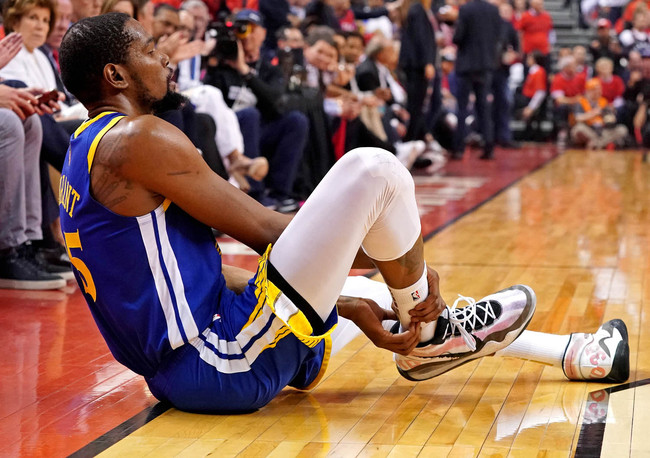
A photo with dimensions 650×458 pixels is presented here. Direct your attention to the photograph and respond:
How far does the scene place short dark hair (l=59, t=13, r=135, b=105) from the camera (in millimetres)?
2178

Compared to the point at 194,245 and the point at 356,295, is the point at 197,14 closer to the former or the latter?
the point at 356,295

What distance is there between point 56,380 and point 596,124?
10097 mm

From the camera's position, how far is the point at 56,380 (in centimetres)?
275

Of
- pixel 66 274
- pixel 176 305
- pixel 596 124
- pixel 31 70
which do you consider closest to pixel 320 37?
pixel 31 70

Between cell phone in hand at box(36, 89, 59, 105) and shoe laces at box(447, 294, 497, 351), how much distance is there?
1966 mm

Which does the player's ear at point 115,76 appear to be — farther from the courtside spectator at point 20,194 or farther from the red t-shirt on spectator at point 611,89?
the red t-shirt on spectator at point 611,89

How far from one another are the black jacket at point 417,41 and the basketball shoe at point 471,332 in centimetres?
713

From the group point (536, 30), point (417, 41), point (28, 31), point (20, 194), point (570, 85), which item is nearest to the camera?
point (20, 194)

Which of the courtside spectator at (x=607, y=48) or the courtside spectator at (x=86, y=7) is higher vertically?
the courtside spectator at (x=86, y=7)

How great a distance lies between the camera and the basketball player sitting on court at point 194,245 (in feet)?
7.00

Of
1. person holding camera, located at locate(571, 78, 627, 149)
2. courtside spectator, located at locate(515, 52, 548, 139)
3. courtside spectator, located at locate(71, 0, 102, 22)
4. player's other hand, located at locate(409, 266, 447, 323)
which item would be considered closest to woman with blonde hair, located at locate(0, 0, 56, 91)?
courtside spectator, located at locate(71, 0, 102, 22)

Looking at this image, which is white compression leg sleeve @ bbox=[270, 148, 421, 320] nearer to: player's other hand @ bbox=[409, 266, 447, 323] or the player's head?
player's other hand @ bbox=[409, 266, 447, 323]

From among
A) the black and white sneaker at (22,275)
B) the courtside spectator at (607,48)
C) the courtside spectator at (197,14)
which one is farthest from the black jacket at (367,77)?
the courtside spectator at (607,48)

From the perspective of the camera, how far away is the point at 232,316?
2.26 m
